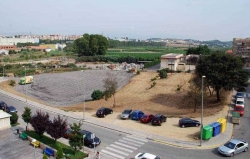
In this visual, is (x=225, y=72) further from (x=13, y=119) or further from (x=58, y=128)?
(x=13, y=119)

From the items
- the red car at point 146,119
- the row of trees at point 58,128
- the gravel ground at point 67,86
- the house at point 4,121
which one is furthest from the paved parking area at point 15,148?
the gravel ground at point 67,86

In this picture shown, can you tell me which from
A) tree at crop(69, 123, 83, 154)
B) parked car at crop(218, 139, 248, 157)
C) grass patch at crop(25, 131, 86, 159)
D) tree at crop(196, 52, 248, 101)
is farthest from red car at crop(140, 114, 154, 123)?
tree at crop(196, 52, 248, 101)

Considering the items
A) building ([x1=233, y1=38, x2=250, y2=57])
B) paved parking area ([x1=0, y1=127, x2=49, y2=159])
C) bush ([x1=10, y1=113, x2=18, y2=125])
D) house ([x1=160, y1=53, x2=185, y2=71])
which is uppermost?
building ([x1=233, y1=38, x2=250, y2=57])

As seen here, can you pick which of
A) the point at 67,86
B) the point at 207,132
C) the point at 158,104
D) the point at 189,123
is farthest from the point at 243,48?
the point at 207,132

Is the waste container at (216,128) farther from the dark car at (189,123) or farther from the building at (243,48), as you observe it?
the building at (243,48)

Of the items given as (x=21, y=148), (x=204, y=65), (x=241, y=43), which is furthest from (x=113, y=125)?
(x=241, y=43)

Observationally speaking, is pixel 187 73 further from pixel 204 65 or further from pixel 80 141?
pixel 80 141

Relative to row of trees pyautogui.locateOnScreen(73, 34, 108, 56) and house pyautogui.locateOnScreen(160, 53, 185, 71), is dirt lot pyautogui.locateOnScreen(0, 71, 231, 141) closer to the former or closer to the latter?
house pyautogui.locateOnScreen(160, 53, 185, 71)
